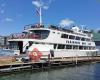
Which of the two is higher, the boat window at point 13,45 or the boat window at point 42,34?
the boat window at point 42,34

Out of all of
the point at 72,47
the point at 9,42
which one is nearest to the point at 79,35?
the point at 72,47

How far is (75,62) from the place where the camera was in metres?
48.5

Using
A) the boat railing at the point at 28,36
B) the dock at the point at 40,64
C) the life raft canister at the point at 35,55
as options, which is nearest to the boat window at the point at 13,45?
the boat railing at the point at 28,36

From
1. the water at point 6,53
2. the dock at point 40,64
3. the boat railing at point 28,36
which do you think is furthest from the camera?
the boat railing at point 28,36

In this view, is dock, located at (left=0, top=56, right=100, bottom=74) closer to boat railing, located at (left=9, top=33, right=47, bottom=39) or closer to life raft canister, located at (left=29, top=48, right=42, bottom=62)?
life raft canister, located at (left=29, top=48, right=42, bottom=62)

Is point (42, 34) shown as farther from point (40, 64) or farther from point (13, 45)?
point (40, 64)

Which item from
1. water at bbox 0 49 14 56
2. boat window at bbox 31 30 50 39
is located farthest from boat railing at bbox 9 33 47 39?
water at bbox 0 49 14 56

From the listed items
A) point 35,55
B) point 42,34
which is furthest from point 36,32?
point 35,55

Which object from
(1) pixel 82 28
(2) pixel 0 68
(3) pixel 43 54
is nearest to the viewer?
(2) pixel 0 68

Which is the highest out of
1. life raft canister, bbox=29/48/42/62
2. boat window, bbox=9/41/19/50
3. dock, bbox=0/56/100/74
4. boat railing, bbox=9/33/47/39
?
boat railing, bbox=9/33/47/39

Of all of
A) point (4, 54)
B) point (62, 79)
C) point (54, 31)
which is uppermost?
point (54, 31)

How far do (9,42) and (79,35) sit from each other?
692 inches

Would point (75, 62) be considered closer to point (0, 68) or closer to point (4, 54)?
point (4, 54)

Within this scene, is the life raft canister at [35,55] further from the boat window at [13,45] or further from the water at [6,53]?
the boat window at [13,45]
